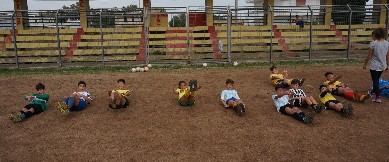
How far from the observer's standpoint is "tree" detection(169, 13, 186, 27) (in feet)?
51.9

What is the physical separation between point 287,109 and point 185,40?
905cm

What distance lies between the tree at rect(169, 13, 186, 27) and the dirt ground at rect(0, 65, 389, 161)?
7.04 metres

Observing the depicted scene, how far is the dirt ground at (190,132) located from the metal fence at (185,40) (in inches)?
241

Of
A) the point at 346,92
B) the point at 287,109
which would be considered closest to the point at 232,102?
the point at 287,109

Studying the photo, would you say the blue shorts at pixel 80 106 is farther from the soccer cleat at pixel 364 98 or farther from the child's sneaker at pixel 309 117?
the soccer cleat at pixel 364 98

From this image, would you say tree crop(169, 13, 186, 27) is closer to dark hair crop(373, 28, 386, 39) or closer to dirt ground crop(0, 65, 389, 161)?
dirt ground crop(0, 65, 389, 161)

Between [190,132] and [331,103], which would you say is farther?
[331,103]

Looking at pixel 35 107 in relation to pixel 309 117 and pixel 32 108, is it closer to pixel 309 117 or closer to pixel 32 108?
pixel 32 108

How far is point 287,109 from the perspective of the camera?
7387mm

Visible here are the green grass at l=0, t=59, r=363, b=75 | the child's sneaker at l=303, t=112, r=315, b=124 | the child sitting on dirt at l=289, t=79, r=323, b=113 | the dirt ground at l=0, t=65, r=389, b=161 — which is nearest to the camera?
the dirt ground at l=0, t=65, r=389, b=161

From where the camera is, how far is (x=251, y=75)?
38.7ft

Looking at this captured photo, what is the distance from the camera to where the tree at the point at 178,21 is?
1582 cm

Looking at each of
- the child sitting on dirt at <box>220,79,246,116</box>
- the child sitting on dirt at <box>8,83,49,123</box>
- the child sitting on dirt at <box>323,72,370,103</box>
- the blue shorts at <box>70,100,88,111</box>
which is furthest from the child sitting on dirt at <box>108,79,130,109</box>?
the child sitting on dirt at <box>323,72,370,103</box>

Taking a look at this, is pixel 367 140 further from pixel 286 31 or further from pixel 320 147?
pixel 286 31
